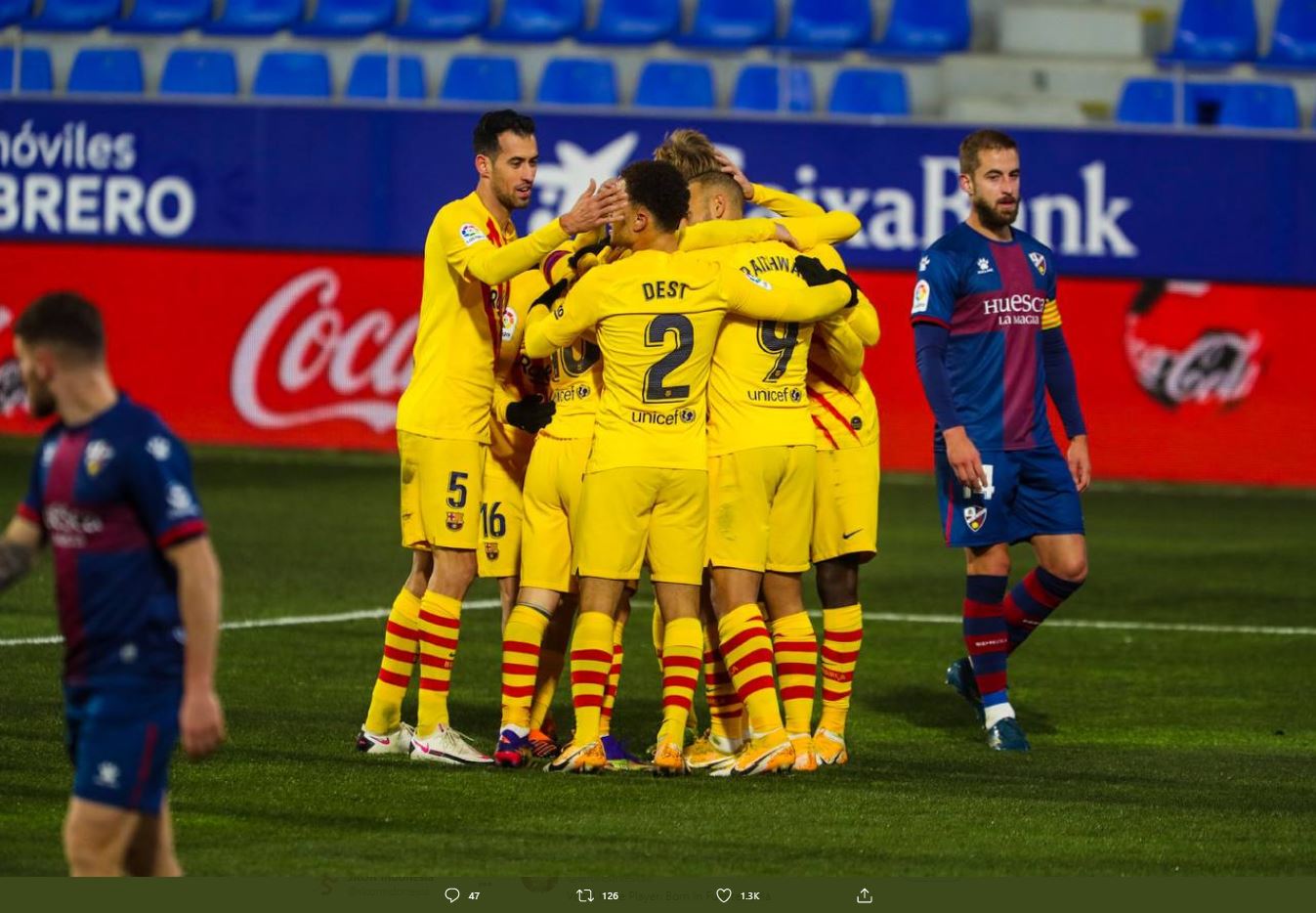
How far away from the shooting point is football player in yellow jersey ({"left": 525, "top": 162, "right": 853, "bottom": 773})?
7.80m

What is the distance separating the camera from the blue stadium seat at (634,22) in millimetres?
21953

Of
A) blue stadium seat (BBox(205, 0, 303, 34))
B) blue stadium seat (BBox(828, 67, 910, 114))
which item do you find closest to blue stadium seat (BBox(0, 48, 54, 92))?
blue stadium seat (BBox(205, 0, 303, 34))

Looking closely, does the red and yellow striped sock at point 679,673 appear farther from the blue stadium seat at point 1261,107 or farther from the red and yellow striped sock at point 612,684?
the blue stadium seat at point 1261,107

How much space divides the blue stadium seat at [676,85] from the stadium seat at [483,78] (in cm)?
116

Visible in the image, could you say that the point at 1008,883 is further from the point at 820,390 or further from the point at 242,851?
the point at 820,390

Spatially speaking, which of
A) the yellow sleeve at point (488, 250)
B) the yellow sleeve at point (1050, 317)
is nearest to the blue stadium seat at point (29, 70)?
the yellow sleeve at point (488, 250)

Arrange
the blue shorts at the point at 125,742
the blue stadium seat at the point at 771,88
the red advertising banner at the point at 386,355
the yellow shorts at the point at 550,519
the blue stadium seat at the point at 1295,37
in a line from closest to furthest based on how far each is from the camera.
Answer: the blue shorts at the point at 125,742 < the yellow shorts at the point at 550,519 < the red advertising banner at the point at 386,355 < the blue stadium seat at the point at 771,88 < the blue stadium seat at the point at 1295,37

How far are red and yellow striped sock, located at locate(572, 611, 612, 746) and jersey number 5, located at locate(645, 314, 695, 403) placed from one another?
0.79 meters

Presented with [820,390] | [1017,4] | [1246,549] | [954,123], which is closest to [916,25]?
[1017,4]

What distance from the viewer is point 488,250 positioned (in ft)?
26.8

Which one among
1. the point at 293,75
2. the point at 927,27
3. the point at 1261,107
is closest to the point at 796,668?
the point at 1261,107

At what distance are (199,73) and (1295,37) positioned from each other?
1027cm

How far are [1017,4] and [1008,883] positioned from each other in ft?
56.3

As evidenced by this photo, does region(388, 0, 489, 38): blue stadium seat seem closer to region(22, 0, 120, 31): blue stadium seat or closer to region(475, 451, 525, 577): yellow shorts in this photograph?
region(22, 0, 120, 31): blue stadium seat
